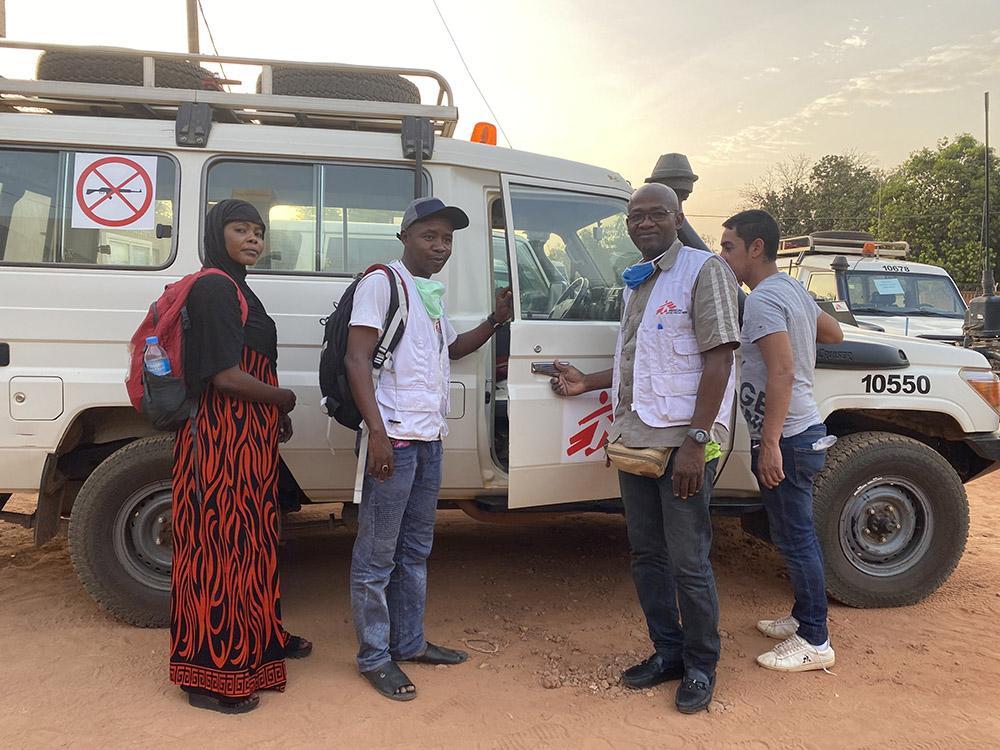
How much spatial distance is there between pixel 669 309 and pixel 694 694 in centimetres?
146

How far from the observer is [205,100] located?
3398 mm

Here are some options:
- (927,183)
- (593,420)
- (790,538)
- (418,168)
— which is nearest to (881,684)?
(790,538)

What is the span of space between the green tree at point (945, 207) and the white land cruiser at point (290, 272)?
1907 centimetres

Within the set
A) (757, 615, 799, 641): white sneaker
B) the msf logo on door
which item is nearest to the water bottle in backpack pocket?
the msf logo on door

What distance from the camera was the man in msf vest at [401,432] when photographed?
2.79 m

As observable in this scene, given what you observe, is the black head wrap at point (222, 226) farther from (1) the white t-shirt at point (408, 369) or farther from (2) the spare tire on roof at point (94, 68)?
(2) the spare tire on roof at point (94, 68)

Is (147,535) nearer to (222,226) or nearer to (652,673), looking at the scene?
(222,226)

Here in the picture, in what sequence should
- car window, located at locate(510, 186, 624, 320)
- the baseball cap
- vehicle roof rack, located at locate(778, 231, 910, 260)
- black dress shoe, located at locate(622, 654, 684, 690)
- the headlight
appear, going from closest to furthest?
the baseball cap, black dress shoe, located at locate(622, 654, 684, 690), car window, located at locate(510, 186, 624, 320), the headlight, vehicle roof rack, located at locate(778, 231, 910, 260)

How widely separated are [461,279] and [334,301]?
590 millimetres

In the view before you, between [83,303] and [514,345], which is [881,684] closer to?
[514,345]

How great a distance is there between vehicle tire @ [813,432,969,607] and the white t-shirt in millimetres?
2091

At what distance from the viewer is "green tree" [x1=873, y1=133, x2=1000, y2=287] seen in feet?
64.7

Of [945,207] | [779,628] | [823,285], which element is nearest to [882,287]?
[823,285]

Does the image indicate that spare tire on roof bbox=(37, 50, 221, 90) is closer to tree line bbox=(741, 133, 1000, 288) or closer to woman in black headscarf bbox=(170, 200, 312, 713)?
woman in black headscarf bbox=(170, 200, 312, 713)
